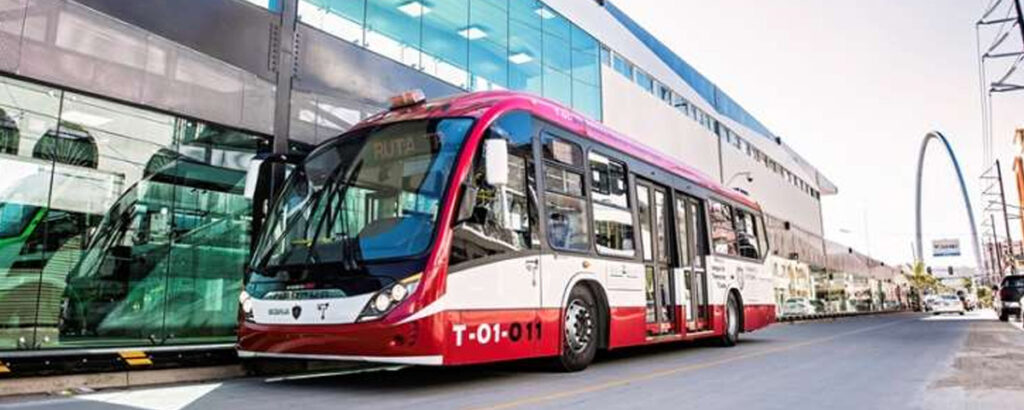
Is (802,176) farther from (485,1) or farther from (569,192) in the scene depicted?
(569,192)

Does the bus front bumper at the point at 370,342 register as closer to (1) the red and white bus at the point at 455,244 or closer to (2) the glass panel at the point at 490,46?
(1) the red and white bus at the point at 455,244

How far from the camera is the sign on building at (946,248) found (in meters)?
88.3

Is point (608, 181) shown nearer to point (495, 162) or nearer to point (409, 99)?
point (409, 99)

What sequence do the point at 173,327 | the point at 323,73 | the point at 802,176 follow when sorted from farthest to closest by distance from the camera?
the point at 802,176
the point at 323,73
the point at 173,327

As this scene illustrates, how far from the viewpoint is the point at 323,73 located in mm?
11109

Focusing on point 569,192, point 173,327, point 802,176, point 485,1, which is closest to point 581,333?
point 569,192

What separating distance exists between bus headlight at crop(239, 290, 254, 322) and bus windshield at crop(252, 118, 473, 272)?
0.29 meters

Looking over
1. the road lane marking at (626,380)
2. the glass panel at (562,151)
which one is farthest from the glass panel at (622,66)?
the glass panel at (562,151)

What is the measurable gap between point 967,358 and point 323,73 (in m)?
10.5

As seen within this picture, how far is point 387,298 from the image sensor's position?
5809 millimetres

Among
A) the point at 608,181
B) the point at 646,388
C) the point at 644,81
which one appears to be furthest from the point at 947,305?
the point at 646,388

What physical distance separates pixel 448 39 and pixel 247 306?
9713 mm

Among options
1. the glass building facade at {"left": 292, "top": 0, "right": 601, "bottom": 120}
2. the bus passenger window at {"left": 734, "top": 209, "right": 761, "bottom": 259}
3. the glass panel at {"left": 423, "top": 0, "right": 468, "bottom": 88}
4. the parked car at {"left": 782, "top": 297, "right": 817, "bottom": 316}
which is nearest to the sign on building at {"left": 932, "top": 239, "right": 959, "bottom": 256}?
the parked car at {"left": 782, "top": 297, "right": 817, "bottom": 316}

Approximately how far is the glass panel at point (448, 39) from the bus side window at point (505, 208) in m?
7.39
